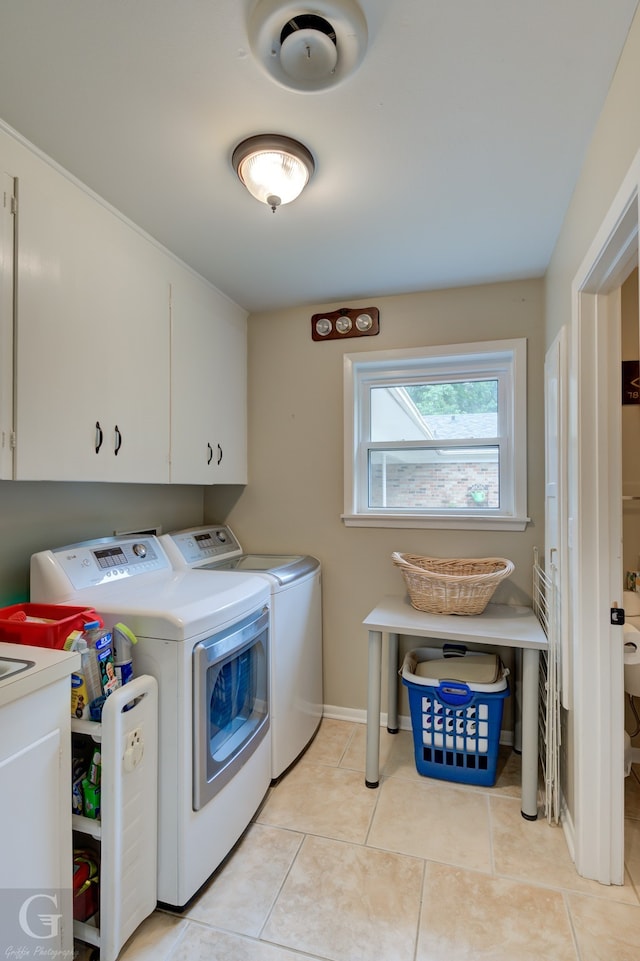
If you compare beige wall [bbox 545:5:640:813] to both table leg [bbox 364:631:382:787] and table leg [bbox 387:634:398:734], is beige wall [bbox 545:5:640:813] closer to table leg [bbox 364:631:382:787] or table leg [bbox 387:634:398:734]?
table leg [bbox 364:631:382:787]

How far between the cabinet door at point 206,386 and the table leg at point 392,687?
4.11 ft

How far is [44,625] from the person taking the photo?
4.23 ft

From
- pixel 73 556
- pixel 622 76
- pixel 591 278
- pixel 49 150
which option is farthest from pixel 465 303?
pixel 73 556

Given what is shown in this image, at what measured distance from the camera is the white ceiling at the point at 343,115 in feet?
3.42

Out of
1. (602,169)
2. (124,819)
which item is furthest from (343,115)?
(124,819)

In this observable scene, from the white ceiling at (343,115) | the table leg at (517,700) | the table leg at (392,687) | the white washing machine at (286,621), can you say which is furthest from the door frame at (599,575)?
the white washing machine at (286,621)

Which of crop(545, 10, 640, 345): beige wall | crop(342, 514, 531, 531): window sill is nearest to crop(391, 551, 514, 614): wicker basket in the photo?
crop(342, 514, 531, 531): window sill

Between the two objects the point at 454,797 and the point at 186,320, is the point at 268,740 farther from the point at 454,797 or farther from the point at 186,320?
the point at 186,320

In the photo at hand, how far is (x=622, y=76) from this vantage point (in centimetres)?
112

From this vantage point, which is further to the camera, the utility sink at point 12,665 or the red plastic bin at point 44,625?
the red plastic bin at point 44,625

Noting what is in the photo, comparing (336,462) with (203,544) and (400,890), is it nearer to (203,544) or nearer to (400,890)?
(203,544)

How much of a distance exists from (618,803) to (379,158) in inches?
86.6

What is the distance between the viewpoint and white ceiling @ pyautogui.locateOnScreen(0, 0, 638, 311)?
1.04m

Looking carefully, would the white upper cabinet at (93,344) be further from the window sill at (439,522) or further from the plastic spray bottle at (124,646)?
the window sill at (439,522)
